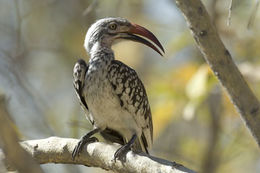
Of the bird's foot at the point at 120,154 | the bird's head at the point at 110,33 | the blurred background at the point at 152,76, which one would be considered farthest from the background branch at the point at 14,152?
the bird's head at the point at 110,33

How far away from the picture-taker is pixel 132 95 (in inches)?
176

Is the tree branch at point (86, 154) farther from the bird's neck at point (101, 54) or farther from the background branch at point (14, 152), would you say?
the background branch at point (14, 152)

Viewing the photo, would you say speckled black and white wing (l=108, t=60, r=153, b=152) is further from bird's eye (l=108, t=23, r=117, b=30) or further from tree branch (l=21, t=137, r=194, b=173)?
tree branch (l=21, t=137, r=194, b=173)

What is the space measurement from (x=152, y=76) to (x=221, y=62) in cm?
597

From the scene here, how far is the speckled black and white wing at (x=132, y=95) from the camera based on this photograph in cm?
442

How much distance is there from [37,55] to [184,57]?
3.18 m

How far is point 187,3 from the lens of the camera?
9.98ft

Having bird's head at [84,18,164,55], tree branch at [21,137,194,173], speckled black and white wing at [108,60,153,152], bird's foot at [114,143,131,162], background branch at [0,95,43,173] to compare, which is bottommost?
tree branch at [21,137,194,173]

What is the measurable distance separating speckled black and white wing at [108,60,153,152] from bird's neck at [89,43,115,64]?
98 millimetres

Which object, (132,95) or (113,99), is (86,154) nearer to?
(113,99)

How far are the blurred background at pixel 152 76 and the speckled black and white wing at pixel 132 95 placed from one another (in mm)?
299

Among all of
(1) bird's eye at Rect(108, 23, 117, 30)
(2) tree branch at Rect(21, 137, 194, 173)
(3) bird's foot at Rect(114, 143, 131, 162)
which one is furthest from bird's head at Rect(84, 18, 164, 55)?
(3) bird's foot at Rect(114, 143, 131, 162)

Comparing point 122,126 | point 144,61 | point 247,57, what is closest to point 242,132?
point 247,57

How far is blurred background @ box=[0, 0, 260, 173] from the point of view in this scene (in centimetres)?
487
